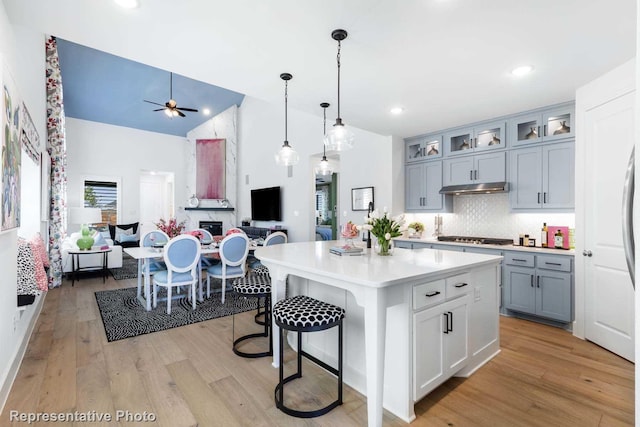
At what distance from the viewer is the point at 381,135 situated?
5105mm

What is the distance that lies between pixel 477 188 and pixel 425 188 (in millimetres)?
855

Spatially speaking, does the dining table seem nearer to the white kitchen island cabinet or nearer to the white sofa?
the white sofa

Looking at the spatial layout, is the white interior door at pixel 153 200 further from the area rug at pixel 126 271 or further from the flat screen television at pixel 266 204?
the flat screen television at pixel 266 204

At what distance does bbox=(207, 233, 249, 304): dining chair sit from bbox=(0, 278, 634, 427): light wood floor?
3.70ft

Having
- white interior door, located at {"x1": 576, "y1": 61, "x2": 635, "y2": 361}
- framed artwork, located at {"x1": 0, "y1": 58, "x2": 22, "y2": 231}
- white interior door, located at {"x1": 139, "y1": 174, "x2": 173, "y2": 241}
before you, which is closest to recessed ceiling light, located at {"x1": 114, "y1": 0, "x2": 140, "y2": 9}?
framed artwork, located at {"x1": 0, "y1": 58, "x2": 22, "y2": 231}

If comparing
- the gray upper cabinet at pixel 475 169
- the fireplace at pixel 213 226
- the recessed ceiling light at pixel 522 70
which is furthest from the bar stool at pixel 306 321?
the fireplace at pixel 213 226

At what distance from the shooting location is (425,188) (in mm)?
4828

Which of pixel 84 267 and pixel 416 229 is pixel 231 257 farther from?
pixel 84 267

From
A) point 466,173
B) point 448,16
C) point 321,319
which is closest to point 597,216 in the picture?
point 466,173

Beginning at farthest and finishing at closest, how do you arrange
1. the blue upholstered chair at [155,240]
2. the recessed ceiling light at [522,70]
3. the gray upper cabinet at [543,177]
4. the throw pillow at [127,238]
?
the throw pillow at [127,238] → the blue upholstered chair at [155,240] → the gray upper cabinet at [543,177] → the recessed ceiling light at [522,70]

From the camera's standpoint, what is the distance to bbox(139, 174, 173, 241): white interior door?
995cm

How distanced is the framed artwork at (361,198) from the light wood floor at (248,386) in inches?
114

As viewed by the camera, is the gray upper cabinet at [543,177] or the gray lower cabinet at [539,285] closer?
the gray lower cabinet at [539,285]

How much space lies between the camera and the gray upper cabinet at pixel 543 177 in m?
3.46
